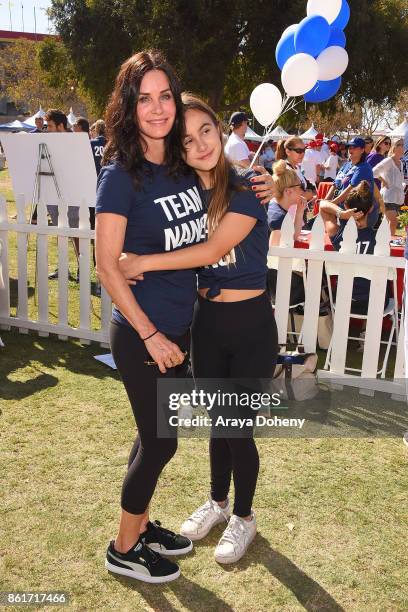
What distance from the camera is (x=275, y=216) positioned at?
5.21 meters

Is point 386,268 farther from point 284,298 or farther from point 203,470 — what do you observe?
point 203,470

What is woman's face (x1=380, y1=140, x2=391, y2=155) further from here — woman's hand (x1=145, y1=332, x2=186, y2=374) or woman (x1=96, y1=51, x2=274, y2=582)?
woman's hand (x1=145, y1=332, x2=186, y2=374)

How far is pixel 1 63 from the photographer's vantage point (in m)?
47.9

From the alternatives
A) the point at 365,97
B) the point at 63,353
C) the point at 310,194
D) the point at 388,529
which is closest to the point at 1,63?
the point at 365,97

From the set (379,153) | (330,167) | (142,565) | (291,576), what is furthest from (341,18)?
(330,167)

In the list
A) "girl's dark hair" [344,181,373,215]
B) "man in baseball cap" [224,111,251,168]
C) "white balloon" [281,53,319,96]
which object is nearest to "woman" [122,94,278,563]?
"white balloon" [281,53,319,96]

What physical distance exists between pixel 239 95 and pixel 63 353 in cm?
2401

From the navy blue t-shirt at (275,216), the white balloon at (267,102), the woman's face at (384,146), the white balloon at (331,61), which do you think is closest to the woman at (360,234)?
the navy blue t-shirt at (275,216)

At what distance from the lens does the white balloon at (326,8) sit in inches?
219

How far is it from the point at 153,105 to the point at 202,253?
56cm

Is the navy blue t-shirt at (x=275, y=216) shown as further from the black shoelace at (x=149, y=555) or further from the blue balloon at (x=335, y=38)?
the black shoelace at (x=149, y=555)

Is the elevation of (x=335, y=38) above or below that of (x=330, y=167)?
above

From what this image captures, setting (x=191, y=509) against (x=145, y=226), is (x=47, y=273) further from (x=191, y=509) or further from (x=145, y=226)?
(x=145, y=226)

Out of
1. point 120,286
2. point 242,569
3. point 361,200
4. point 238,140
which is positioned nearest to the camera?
point 120,286
